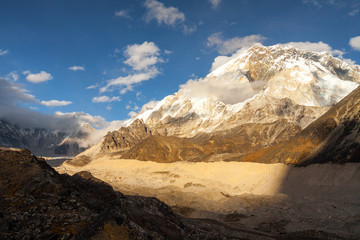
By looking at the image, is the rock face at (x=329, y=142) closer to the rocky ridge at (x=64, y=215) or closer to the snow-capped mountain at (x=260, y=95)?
the rocky ridge at (x=64, y=215)

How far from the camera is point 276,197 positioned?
89.3 ft

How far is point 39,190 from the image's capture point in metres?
9.26

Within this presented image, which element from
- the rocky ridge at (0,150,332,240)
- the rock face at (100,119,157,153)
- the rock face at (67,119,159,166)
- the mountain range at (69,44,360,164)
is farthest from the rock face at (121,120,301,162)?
the rocky ridge at (0,150,332,240)

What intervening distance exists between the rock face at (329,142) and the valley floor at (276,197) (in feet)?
6.95

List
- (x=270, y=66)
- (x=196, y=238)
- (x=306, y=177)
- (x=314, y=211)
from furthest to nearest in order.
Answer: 1. (x=270, y=66)
2. (x=306, y=177)
3. (x=314, y=211)
4. (x=196, y=238)

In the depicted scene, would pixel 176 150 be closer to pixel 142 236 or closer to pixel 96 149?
pixel 96 149

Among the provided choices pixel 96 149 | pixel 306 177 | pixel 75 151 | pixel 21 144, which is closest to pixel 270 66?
pixel 96 149

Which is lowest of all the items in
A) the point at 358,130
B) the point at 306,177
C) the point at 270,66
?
the point at 306,177

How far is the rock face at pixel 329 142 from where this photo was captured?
3100 centimetres

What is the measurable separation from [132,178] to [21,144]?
171459 mm

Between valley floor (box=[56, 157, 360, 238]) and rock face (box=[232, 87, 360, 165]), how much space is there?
83.3 inches

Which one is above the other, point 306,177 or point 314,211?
point 306,177

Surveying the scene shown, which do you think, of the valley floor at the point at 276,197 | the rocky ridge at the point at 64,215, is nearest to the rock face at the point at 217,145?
the valley floor at the point at 276,197

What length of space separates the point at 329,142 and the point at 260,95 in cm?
8080
